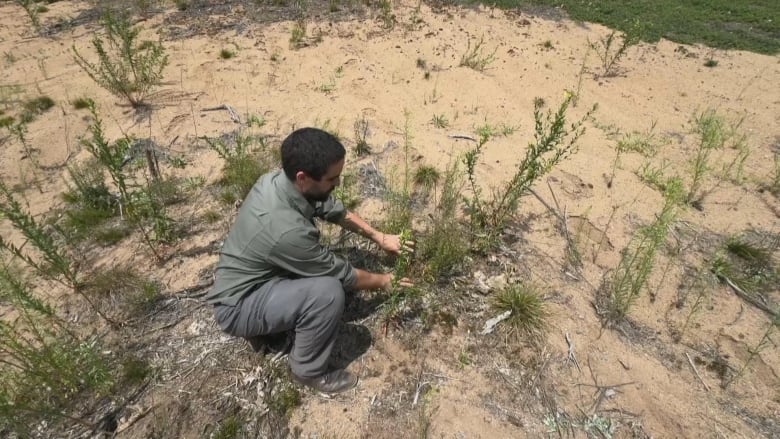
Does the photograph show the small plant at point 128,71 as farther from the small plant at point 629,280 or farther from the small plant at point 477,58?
the small plant at point 629,280

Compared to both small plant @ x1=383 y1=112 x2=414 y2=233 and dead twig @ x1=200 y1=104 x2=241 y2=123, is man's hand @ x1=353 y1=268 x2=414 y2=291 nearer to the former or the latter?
small plant @ x1=383 y1=112 x2=414 y2=233

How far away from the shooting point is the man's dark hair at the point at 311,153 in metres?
2.06

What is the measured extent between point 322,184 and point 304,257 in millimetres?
378

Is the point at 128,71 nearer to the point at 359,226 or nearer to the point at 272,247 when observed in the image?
the point at 359,226

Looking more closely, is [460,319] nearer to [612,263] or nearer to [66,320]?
[612,263]

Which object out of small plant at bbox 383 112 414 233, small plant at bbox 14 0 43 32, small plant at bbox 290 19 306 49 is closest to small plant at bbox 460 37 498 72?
small plant at bbox 290 19 306 49

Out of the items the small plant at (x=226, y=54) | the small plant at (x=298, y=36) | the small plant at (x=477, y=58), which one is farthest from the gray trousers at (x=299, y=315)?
the small plant at (x=298, y=36)

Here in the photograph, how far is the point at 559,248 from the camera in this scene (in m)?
3.26

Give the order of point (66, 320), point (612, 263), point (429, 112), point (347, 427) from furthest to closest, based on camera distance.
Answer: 1. point (429, 112)
2. point (612, 263)
3. point (66, 320)
4. point (347, 427)

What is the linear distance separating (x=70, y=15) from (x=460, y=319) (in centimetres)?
731

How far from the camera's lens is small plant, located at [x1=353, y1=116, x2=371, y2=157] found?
13.4ft

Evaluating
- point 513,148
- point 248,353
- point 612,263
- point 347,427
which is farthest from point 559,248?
point 248,353

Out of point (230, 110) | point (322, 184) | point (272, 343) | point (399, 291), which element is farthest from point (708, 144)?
point (230, 110)

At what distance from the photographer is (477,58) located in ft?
18.7
